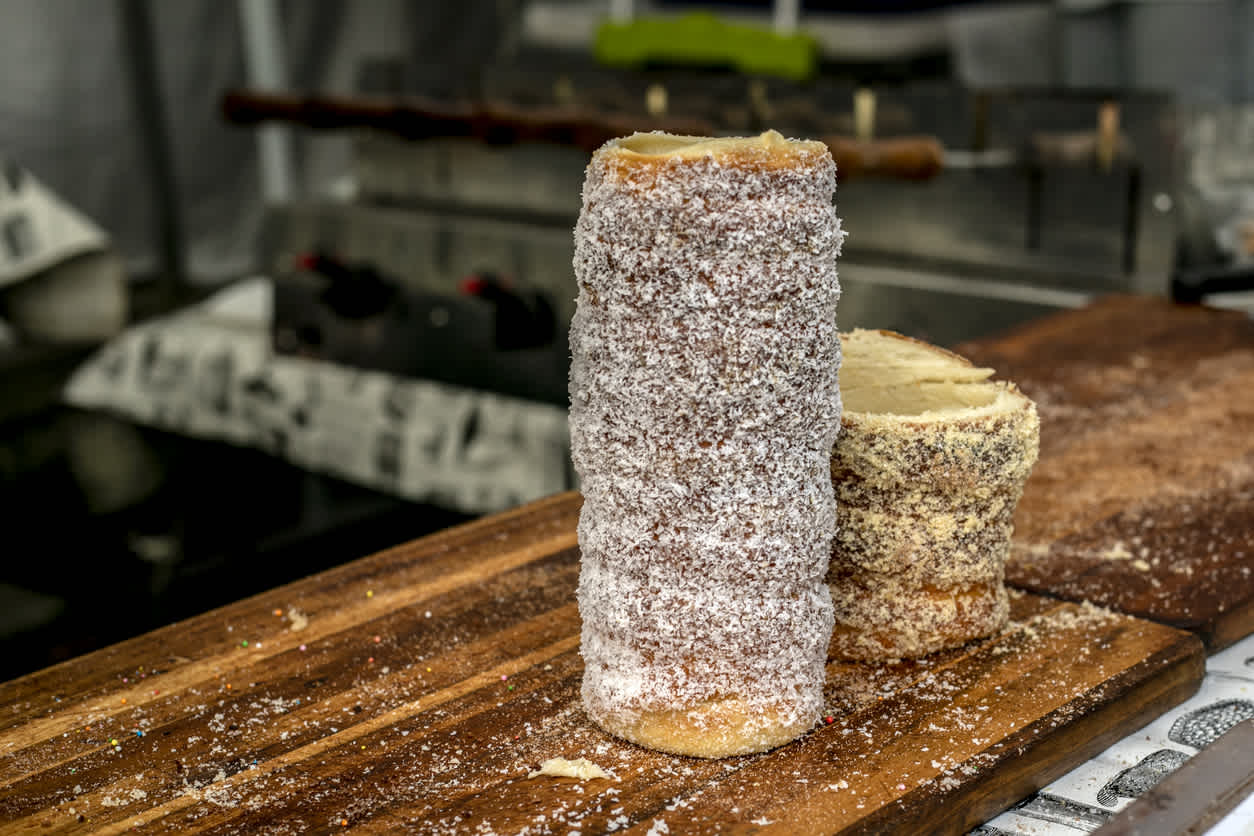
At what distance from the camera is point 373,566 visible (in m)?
1.32

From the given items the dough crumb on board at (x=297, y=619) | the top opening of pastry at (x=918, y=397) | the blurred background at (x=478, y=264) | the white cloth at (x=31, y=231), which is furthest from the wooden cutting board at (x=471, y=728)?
the white cloth at (x=31, y=231)

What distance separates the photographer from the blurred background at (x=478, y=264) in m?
2.42

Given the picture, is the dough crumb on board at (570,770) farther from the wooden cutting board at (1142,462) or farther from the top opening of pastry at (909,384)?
the wooden cutting board at (1142,462)

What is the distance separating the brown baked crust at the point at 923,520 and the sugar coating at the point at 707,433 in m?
0.09

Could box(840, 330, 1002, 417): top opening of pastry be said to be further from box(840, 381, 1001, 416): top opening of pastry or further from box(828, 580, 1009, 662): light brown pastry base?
box(828, 580, 1009, 662): light brown pastry base

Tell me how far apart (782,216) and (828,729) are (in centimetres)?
38

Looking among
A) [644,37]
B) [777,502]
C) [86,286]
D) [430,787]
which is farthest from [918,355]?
[644,37]

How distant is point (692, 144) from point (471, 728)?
1.49 ft

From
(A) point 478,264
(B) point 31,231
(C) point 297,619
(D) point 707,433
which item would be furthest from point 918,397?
(B) point 31,231

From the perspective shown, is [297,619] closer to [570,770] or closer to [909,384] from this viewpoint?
[570,770]

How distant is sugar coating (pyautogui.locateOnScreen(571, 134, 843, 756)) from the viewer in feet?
2.99

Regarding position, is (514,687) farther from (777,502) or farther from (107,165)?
(107,165)

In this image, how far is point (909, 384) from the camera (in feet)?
3.84

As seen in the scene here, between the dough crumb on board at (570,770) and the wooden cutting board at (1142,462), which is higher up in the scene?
the wooden cutting board at (1142,462)
